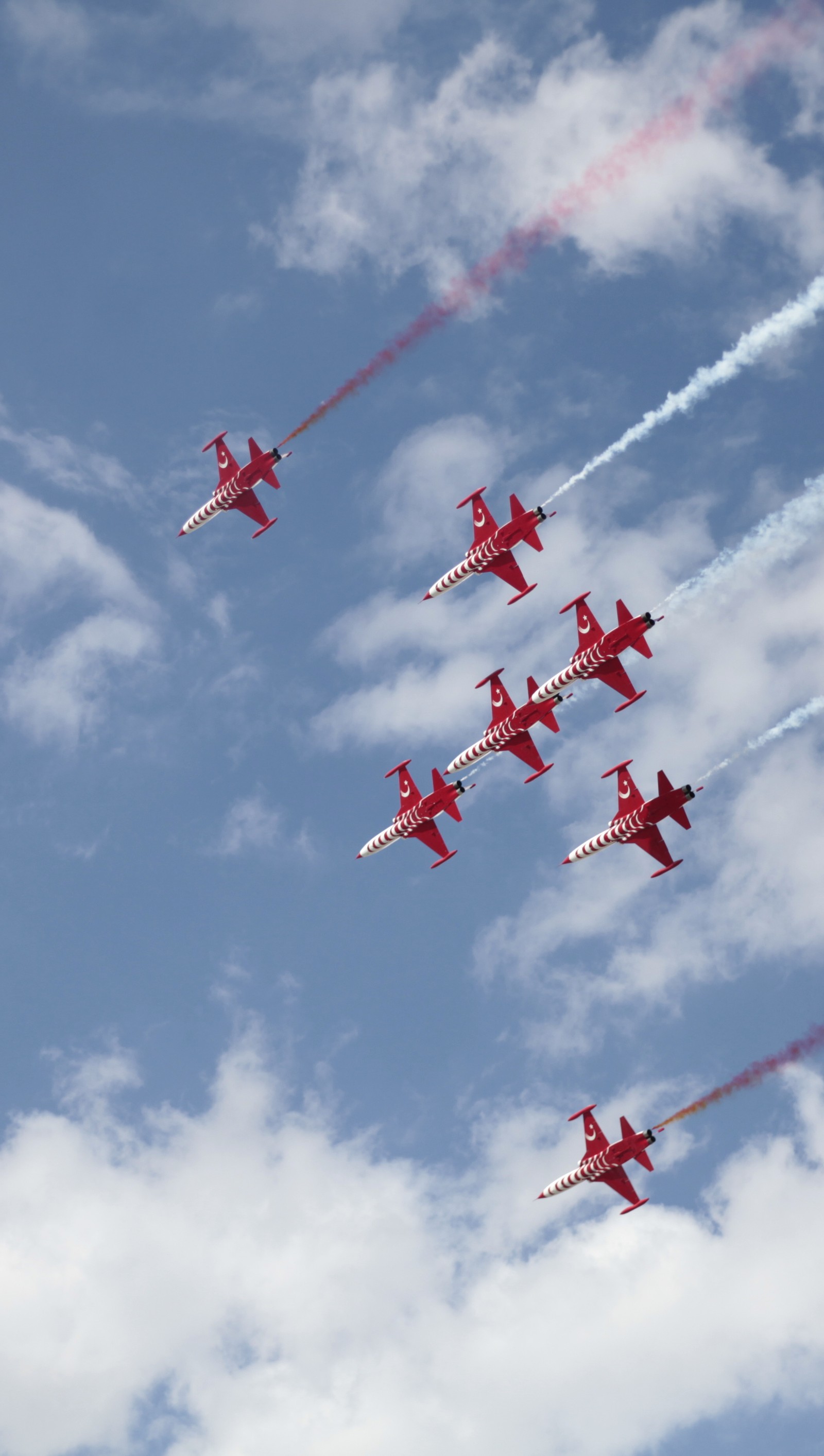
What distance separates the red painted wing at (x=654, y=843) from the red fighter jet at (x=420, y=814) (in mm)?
14464

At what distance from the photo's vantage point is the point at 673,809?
11238 centimetres

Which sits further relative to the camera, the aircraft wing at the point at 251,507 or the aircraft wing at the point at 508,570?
the aircraft wing at the point at 251,507

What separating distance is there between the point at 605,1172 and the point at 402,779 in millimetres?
36469

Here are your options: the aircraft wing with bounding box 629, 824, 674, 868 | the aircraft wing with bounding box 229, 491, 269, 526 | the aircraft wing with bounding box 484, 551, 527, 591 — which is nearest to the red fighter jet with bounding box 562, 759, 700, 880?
the aircraft wing with bounding box 629, 824, 674, 868

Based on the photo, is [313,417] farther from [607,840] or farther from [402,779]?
[607,840]

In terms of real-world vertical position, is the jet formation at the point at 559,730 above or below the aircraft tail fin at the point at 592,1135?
above

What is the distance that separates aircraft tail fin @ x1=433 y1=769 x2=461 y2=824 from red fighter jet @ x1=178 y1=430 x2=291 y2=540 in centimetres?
2511

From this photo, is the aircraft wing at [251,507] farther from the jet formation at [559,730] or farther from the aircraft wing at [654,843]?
the aircraft wing at [654,843]

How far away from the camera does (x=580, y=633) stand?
113 metres

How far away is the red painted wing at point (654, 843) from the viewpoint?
115m

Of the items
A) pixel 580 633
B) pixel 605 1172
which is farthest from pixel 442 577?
pixel 605 1172

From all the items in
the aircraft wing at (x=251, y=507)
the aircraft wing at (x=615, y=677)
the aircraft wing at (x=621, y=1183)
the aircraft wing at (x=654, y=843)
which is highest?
the aircraft wing at (x=251, y=507)

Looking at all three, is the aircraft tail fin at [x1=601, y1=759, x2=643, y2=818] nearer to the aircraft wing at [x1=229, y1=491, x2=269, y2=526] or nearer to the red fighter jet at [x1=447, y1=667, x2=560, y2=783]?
the red fighter jet at [x1=447, y1=667, x2=560, y2=783]

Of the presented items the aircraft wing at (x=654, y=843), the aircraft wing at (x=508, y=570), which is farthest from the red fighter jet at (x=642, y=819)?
the aircraft wing at (x=508, y=570)
